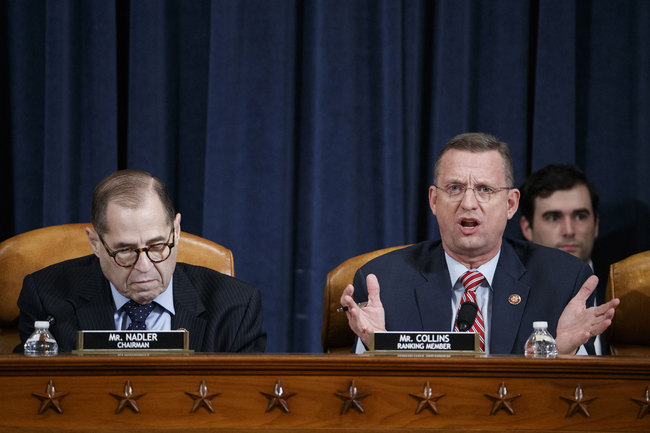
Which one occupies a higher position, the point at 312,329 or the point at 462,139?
the point at 462,139

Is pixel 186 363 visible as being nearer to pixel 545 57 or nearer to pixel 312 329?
pixel 312 329

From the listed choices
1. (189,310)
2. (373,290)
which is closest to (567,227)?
(373,290)

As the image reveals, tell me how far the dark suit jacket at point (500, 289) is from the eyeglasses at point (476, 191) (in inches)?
7.6

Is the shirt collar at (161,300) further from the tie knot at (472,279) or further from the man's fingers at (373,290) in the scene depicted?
the tie knot at (472,279)

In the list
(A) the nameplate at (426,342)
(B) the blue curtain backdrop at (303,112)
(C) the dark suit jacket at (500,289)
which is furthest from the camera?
(B) the blue curtain backdrop at (303,112)

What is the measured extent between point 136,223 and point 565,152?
212 centimetres

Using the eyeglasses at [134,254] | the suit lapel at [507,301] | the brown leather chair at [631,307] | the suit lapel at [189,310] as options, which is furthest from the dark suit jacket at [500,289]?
the eyeglasses at [134,254]

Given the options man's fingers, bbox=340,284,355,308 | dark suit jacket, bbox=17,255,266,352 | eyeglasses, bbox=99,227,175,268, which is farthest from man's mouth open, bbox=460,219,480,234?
eyeglasses, bbox=99,227,175,268

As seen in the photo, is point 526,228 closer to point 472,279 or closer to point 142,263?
point 472,279

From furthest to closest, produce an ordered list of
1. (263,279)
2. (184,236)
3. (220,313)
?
(263,279) < (184,236) < (220,313)

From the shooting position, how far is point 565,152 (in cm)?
349

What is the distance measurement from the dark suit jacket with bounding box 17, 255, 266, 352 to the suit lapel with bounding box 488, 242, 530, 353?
2.29 ft

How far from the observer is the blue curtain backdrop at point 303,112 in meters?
3.42

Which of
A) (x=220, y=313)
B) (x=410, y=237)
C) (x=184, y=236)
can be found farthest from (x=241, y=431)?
(x=410, y=237)
